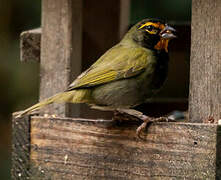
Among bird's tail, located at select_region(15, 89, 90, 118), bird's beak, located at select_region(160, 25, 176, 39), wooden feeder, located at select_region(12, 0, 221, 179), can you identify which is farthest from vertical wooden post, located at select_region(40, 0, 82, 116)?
bird's beak, located at select_region(160, 25, 176, 39)

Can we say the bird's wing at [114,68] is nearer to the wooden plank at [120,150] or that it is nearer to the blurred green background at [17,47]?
the wooden plank at [120,150]

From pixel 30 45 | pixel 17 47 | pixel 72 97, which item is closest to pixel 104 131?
pixel 72 97

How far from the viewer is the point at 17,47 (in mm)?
5676

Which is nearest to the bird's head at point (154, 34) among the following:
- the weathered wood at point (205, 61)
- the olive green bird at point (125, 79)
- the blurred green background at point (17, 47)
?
the olive green bird at point (125, 79)

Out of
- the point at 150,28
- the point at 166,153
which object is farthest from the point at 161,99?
the point at 166,153

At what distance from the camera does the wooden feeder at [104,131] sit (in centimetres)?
246

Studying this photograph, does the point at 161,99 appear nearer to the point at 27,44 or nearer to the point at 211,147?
the point at 27,44

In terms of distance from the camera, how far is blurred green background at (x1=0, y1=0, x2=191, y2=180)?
18.2 feet

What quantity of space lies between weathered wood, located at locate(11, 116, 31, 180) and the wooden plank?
0.04m

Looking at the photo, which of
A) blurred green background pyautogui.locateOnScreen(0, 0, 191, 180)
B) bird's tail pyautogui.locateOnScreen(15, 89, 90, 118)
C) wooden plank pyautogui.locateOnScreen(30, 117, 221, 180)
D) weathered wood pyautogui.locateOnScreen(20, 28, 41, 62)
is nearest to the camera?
wooden plank pyautogui.locateOnScreen(30, 117, 221, 180)

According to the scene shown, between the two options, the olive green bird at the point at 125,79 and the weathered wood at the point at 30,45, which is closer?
the olive green bird at the point at 125,79

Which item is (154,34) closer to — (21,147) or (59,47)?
(59,47)

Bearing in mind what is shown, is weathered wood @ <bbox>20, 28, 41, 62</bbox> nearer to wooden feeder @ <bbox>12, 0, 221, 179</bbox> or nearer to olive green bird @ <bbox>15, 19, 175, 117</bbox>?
wooden feeder @ <bbox>12, 0, 221, 179</bbox>

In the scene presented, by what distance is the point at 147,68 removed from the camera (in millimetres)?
2891
